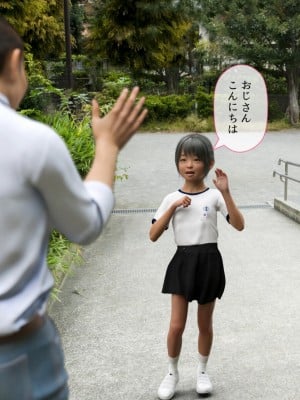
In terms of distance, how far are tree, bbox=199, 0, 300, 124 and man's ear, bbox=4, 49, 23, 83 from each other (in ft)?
67.0

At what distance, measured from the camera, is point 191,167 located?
8.65 ft

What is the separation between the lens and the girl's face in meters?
2.64

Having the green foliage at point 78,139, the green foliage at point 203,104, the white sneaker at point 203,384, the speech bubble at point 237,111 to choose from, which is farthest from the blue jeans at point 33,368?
the green foliage at point 203,104

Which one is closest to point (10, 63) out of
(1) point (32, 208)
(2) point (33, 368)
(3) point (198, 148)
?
(1) point (32, 208)

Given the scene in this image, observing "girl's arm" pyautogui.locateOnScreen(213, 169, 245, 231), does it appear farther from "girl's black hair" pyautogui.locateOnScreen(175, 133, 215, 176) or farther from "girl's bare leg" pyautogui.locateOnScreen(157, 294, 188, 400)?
"girl's bare leg" pyautogui.locateOnScreen(157, 294, 188, 400)

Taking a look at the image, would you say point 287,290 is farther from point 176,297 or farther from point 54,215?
point 54,215

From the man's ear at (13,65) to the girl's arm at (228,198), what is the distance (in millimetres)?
1525

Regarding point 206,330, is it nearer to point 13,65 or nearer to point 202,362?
point 202,362

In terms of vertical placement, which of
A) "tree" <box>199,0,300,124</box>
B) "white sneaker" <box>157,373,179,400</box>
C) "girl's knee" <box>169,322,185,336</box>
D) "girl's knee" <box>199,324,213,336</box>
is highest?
"tree" <box>199,0,300,124</box>

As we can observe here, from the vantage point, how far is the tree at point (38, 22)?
16938mm

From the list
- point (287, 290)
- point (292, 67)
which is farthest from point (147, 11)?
point (287, 290)

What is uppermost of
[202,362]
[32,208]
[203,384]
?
[32,208]

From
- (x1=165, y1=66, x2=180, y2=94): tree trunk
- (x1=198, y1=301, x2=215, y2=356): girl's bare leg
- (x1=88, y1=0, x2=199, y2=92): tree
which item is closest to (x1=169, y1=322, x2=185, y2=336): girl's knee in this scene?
(x1=198, y1=301, x2=215, y2=356): girl's bare leg

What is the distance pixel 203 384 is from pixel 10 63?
2.26 metres
